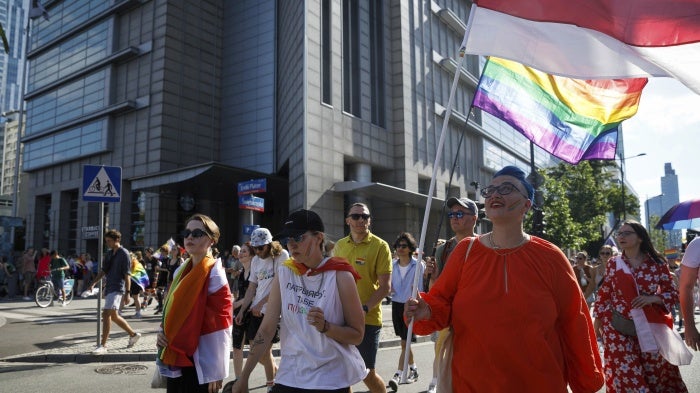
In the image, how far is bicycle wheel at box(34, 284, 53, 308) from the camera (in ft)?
56.0

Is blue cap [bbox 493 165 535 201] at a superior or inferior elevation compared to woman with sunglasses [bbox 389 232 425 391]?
superior

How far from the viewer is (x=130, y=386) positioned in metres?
6.35

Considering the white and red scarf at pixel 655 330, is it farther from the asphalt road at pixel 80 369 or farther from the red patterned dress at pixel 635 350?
the asphalt road at pixel 80 369

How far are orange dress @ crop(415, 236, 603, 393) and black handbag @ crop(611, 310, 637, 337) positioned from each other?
2.07 metres

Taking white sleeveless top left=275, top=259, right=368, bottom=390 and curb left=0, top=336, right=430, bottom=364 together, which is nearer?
white sleeveless top left=275, top=259, right=368, bottom=390

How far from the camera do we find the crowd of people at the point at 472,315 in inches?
103

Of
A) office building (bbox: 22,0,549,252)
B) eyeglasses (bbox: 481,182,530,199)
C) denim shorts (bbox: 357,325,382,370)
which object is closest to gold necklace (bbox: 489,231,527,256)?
eyeglasses (bbox: 481,182,530,199)

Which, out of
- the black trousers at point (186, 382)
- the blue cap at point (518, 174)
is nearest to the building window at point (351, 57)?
the black trousers at point (186, 382)

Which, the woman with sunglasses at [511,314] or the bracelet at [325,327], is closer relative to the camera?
the woman with sunglasses at [511,314]

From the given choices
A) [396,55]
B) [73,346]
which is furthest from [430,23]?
[73,346]

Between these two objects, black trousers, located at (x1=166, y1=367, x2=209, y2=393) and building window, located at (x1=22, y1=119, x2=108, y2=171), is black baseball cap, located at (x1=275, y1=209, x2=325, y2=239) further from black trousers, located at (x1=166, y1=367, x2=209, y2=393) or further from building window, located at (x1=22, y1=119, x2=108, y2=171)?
building window, located at (x1=22, y1=119, x2=108, y2=171)

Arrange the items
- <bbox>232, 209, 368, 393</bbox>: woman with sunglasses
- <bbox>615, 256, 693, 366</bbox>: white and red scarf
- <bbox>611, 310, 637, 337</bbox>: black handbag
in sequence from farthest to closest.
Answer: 1. <bbox>611, 310, 637, 337</bbox>: black handbag
2. <bbox>615, 256, 693, 366</bbox>: white and red scarf
3. <bbox>232, 209, 368, 393</bbox>: woman with sunglasses

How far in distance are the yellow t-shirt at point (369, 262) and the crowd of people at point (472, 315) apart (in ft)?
0.08

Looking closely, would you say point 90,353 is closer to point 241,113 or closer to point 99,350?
point 99,350
